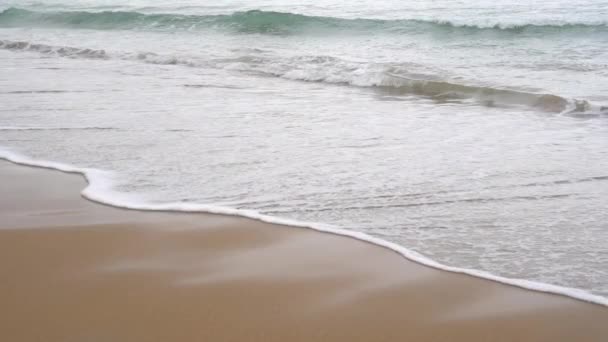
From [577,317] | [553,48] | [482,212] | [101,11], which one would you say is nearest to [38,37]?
[101,11]

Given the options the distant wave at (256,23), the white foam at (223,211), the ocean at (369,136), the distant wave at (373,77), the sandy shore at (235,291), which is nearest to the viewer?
the sandy shore at (235,291)

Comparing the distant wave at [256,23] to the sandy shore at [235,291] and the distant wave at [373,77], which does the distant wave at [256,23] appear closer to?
the distant wave at [373,77]

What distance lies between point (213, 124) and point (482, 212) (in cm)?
312

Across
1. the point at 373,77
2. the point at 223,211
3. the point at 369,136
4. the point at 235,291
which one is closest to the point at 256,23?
the point at 373,77

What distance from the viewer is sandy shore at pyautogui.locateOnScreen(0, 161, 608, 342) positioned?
2.46m

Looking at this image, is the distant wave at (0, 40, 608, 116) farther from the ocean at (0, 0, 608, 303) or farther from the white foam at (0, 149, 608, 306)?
the white foam at (0, 149, 608, 306)

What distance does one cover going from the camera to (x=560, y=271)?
2.95 metres

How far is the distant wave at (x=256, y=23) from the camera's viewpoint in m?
14.7

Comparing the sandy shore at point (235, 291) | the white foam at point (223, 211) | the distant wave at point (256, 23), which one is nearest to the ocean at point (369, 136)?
the white foam at point (223, 211)

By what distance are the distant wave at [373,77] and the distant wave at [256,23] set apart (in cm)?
503

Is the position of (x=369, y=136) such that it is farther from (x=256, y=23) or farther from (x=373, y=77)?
(x=256, y=23)

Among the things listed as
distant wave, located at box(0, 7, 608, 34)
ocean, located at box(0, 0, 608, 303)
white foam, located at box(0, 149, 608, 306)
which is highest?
distant wave, located at box(0, 7, 608, 34)

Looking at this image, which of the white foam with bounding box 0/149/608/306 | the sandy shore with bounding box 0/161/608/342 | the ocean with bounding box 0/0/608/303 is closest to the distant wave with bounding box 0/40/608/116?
the ocean with bounding box 0/0/608/303

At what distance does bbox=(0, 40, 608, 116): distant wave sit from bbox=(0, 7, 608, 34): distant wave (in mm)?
5032
